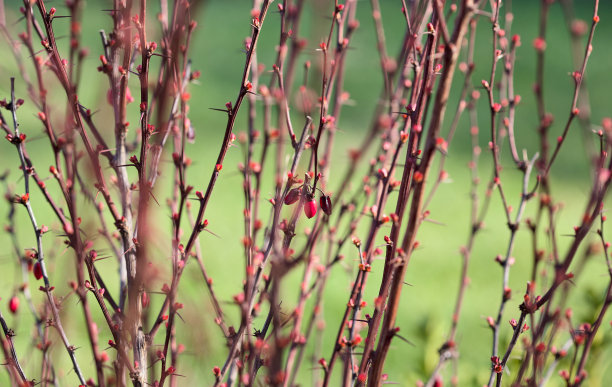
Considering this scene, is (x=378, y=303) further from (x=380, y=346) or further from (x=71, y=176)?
(x=71, y=176)

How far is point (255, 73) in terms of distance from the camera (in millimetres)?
1627

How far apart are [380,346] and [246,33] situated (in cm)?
725

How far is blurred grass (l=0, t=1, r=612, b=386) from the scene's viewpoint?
2.01 meters

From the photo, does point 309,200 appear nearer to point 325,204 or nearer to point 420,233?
point 325,204

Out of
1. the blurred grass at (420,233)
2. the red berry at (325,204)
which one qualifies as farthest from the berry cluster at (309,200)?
the blurred grass at (420,233)

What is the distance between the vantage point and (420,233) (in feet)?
13.4

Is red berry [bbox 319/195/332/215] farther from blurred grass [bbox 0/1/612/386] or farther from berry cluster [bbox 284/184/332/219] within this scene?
blurred grass [bbox 0/1/612/386]

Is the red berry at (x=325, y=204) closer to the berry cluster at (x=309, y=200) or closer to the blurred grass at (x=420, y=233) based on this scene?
the berry cluster at (x=309, y=200)

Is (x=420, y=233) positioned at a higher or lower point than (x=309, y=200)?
lower

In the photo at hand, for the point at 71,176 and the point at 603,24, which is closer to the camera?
the point at 71,176

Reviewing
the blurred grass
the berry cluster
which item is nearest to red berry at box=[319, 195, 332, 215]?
the berry cluster

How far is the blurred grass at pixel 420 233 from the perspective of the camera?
6.61 ft

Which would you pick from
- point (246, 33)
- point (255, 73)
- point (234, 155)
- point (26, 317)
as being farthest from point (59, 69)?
point (246, 33)

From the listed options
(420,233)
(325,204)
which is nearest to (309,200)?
(325,204)
